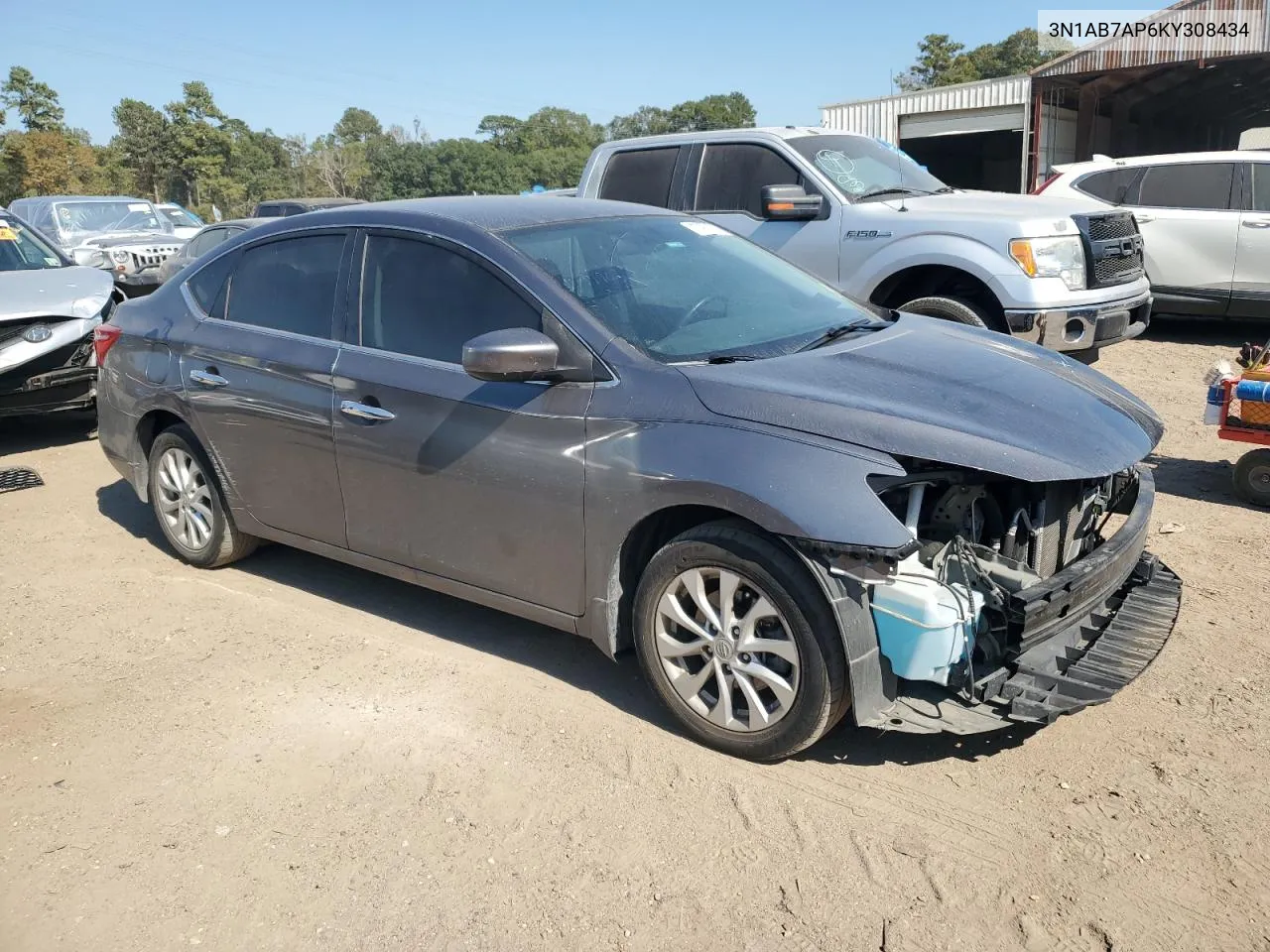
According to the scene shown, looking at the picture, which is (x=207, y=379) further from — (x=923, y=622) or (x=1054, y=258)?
(x=1054, y=258)

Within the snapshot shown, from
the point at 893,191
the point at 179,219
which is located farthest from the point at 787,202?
the point at 179,219

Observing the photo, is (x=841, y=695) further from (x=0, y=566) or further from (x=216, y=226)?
(x=216, y=226)

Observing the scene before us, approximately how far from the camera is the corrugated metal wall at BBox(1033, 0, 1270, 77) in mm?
17516

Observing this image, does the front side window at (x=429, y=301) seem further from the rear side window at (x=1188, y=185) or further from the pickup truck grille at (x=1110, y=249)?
the rear side window at (x=1188, y=185)

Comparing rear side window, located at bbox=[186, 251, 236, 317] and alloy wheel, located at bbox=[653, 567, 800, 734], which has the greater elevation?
rear side window, located at bbox=[186, 251, 236, 317]

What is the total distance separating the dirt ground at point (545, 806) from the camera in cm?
279

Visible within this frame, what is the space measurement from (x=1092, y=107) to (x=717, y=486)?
23639mm

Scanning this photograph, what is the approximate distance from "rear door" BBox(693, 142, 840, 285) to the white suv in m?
4.39

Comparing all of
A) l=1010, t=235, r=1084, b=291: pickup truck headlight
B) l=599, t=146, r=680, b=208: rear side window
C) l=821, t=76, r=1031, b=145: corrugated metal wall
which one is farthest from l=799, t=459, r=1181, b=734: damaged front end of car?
l=821, t=76, r=1031, b=145: corrugated metal wall

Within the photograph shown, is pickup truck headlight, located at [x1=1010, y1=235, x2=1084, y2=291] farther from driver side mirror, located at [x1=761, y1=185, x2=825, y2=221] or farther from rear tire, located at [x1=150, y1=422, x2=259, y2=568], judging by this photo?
rear tire, located at [x1=150, y1=422, x2=259, y2=568]

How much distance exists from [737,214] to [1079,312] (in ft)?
8.81

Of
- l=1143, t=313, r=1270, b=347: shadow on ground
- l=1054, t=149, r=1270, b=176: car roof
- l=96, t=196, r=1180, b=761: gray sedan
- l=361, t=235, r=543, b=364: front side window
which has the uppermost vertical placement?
l=1054, t=149, r=1270, b=176: car roof

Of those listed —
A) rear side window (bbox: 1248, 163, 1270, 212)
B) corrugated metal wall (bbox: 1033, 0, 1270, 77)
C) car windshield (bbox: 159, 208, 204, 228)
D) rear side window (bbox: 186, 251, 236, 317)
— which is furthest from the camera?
car windshield (bbox: 159, 208, 204, 228)

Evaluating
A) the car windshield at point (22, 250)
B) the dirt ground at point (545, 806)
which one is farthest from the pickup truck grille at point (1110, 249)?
the car windshield at point (22, 250)
